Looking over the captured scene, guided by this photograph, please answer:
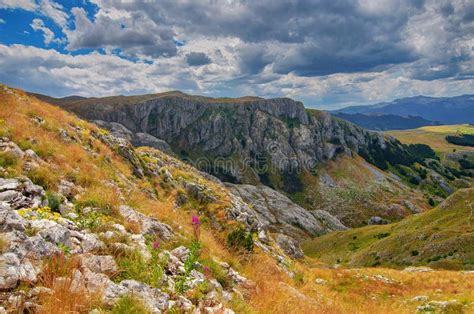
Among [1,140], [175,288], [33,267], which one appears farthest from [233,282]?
[1,140]

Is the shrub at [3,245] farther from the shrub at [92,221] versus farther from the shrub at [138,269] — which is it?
the shrub at [92,221]

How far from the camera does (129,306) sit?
6121mm

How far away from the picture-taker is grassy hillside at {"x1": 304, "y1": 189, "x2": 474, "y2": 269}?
220 feet

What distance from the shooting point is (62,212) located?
10453 mm

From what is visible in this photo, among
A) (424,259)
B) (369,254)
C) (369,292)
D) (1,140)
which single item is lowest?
(369,254)

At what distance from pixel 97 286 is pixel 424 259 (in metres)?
81.2

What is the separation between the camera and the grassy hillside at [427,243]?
67.1 m

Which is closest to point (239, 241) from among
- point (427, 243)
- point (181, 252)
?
point (181, 252)

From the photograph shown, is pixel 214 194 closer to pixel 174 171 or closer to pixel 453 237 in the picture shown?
pixel 174 171

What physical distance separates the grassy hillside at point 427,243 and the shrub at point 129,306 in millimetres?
72961

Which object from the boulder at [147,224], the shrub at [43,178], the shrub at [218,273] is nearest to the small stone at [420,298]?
the shrub at [218,273]

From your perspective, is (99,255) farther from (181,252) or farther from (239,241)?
(239,241)

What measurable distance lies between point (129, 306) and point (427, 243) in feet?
287

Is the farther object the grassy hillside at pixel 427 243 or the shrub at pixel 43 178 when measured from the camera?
the grassy hillside at pixel 427 243
